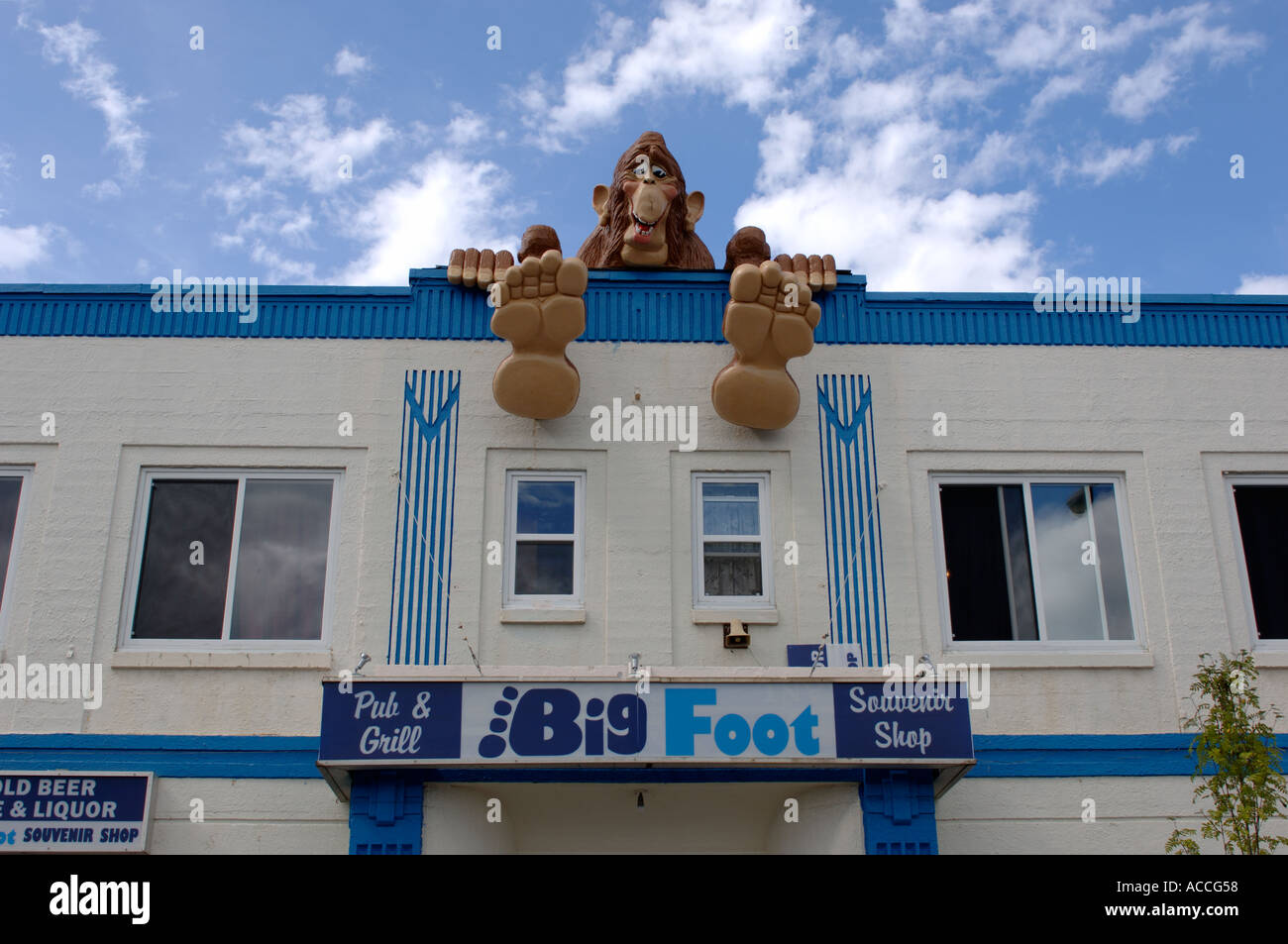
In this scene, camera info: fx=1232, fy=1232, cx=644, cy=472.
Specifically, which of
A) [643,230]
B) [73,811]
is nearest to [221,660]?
[73,811]

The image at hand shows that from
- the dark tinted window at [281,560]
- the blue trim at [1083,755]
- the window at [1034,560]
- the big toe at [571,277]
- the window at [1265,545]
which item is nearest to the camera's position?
the big toe at [571,277]

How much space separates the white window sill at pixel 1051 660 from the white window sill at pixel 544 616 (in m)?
3.03

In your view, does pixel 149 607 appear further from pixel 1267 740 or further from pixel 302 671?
pixel 1267 740

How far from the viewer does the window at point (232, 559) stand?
402 inches

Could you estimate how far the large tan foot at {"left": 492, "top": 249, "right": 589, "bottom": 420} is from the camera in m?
9.82

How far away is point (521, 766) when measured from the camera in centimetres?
866

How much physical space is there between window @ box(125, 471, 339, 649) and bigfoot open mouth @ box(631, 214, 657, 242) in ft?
11.7

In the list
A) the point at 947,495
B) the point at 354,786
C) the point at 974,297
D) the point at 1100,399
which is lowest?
the point at 354,786

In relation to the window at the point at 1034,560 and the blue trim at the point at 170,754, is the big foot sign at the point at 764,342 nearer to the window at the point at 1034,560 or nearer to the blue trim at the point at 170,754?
the window at the point at 1034,560

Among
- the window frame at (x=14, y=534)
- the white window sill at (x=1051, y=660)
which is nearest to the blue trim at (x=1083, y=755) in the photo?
the white window sill at (x=1051, y=660)

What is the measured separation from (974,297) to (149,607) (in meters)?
7.80
